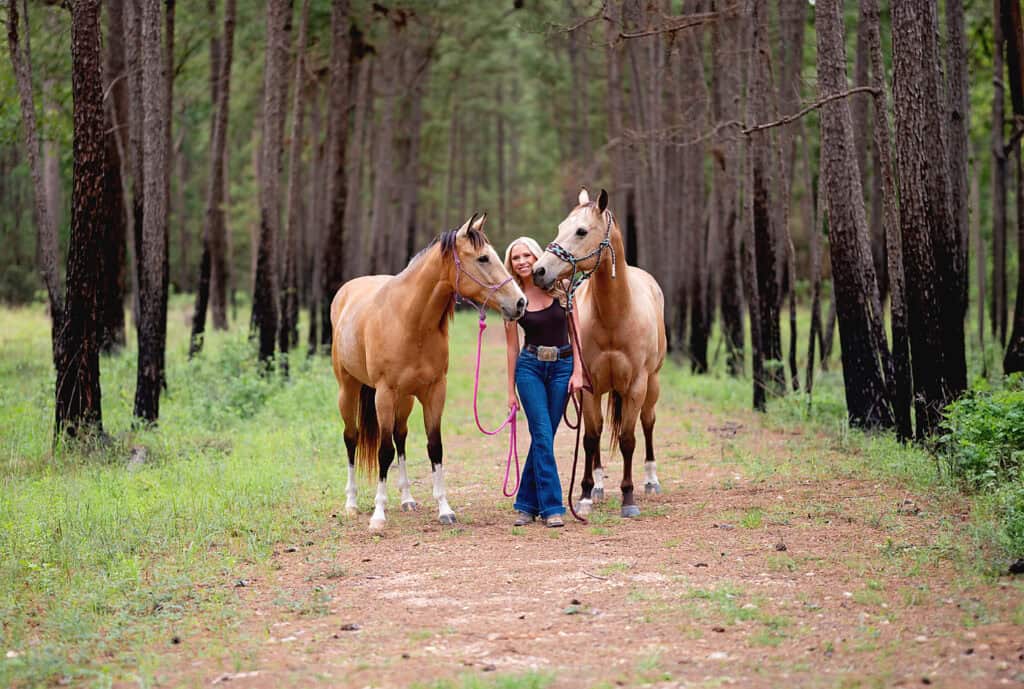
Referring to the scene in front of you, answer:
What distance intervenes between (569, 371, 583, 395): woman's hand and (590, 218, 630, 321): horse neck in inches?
23.9

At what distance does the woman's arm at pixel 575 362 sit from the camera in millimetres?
8976

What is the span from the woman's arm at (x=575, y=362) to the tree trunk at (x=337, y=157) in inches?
559

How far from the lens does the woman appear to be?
888 cm

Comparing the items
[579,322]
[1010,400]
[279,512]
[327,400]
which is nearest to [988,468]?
[1010,400]

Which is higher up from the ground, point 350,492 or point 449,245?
point 449,245

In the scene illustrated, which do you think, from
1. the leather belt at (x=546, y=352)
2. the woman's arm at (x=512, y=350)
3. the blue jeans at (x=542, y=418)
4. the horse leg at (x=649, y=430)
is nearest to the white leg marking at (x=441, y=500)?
the blue jeans at (x=542, y=418)

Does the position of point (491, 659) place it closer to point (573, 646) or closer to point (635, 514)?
point (573, 646)

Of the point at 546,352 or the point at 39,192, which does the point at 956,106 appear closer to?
the point at 546,352

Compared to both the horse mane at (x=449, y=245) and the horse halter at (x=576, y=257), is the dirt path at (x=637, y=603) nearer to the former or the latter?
the horse mane at (x=449, y=245)

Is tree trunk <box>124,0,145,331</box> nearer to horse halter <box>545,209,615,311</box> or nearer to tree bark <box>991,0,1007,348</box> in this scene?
horse halter <box>545,209,615,311</box>

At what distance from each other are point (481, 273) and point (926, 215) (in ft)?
15.3

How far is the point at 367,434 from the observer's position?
10281mm

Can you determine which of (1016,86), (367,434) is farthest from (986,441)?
(367,434)

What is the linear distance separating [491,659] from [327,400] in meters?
11.5
